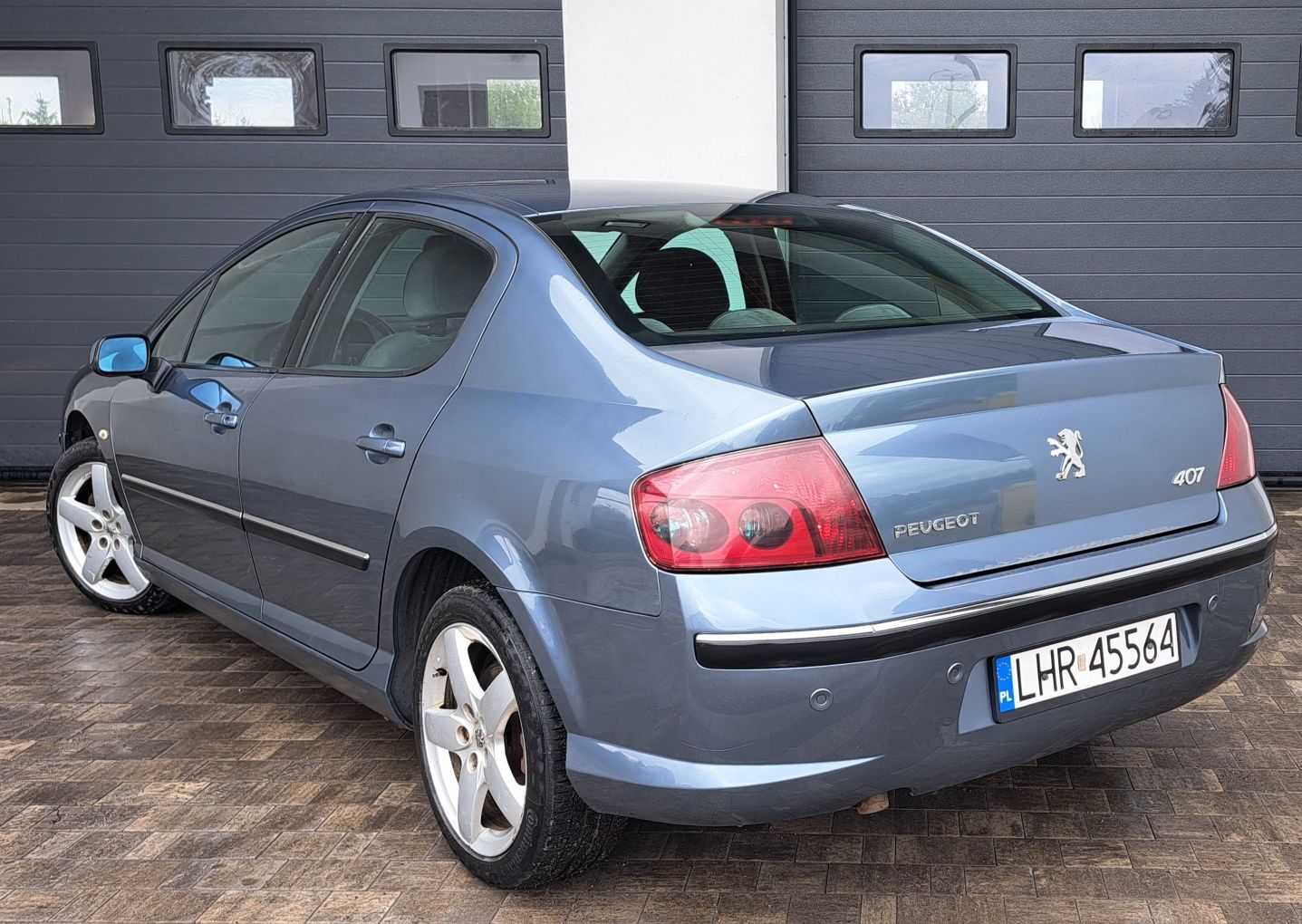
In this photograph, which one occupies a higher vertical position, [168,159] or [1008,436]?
[168,159]

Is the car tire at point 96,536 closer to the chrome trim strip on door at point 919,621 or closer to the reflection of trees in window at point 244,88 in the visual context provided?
the reflection of trees in window at point 244,88

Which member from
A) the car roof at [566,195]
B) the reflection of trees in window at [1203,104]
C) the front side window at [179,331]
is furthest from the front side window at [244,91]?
the reflection of trees in window at [1203,104]

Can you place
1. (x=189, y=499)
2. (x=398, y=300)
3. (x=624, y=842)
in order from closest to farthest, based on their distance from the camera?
1. (x=624, y=842)
2. (x=398, y=300)
3. (x=189, y=499)

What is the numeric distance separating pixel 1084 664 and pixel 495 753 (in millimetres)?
1116

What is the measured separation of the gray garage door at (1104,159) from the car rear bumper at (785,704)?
4.63 m

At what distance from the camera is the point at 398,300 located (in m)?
3.03

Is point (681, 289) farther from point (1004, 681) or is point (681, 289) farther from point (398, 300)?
point (1004, 681)

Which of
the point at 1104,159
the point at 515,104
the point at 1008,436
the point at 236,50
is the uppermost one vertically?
the point at 236,50

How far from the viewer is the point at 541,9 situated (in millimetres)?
6680

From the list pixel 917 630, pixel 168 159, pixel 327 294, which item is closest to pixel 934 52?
pixel 168 159

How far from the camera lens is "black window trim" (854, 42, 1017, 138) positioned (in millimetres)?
6562

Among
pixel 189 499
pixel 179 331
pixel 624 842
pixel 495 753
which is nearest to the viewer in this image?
pixel 495 753

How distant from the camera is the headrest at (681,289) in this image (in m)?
2.57

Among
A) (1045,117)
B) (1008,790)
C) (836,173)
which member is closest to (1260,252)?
(1045,117)
